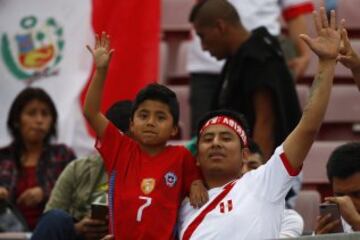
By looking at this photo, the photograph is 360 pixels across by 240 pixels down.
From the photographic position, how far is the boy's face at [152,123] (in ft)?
22.2

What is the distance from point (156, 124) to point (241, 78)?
1512 millimetres

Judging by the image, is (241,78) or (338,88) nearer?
(241,78)

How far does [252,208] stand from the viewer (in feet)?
21.0

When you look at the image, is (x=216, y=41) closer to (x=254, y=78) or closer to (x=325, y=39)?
(x=254, y=78)

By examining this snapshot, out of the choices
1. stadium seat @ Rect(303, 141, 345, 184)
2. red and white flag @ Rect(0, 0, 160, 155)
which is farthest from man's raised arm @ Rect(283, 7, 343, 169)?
stadium seat @ Rect(303, 141, 345, 184)

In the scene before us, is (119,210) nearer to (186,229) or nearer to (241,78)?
(186,229)

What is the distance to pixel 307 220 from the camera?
848 centimetres

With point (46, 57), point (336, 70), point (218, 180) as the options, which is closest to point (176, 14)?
point (336, 70)

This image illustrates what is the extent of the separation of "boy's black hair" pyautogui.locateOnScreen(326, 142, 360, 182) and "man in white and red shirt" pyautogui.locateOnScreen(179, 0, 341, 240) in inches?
17.4

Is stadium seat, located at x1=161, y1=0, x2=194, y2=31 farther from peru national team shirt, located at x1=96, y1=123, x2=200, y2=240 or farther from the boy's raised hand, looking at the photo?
the boy's raised hand

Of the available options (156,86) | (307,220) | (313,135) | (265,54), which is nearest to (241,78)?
(265,54)

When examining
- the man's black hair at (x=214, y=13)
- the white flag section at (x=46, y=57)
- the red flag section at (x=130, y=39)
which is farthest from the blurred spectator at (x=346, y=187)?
the white flag section at (x=46, y=57)

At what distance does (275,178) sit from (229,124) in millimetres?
426

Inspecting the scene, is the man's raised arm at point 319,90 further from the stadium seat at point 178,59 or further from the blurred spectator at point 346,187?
the stadium seat at point 178,59
